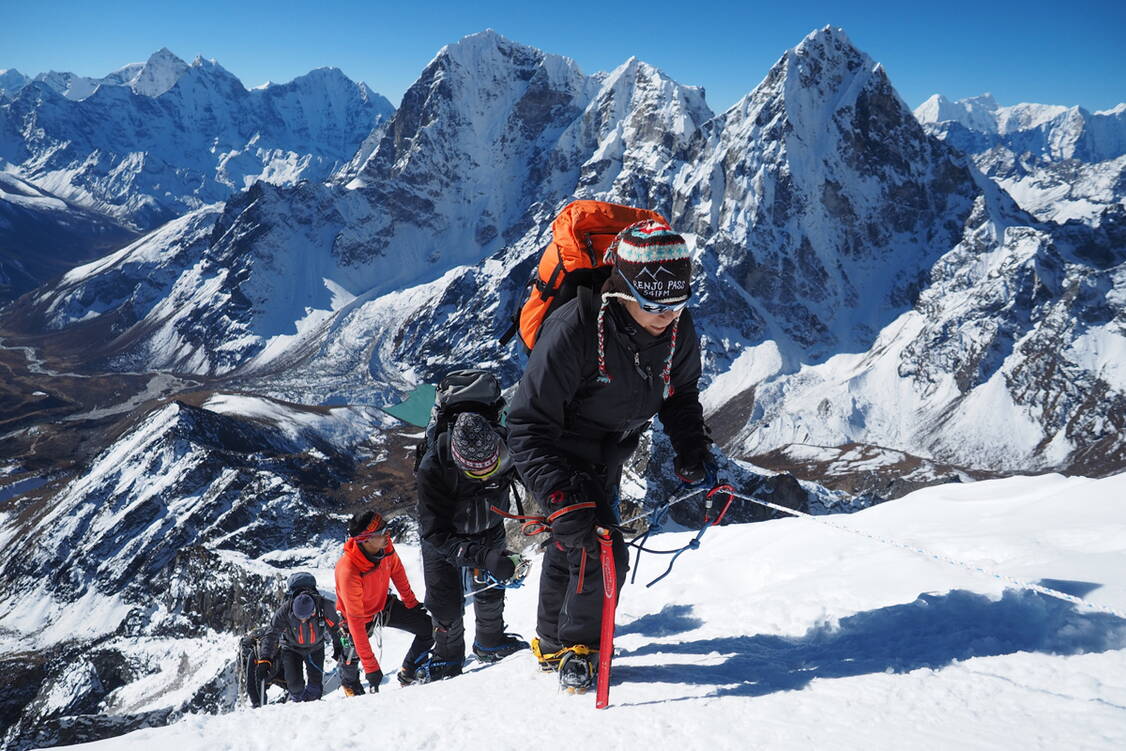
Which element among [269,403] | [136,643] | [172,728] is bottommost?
[136,643]

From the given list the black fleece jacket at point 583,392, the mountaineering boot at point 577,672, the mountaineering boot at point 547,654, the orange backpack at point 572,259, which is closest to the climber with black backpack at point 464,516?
the mountaineering boot at point 547,654

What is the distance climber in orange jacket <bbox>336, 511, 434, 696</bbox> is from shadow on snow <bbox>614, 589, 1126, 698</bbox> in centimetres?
436

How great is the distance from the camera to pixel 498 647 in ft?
29.6

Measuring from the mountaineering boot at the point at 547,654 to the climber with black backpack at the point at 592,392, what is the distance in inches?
0.5

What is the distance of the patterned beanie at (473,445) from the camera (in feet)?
25.3

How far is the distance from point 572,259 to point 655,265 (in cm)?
89

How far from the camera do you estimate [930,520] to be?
30.7ft

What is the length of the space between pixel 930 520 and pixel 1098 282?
218m

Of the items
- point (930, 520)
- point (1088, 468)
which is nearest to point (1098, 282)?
point (1088, 468)

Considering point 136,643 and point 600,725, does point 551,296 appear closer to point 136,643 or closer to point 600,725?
point 600,725

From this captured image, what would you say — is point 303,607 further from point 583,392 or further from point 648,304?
point 648,304

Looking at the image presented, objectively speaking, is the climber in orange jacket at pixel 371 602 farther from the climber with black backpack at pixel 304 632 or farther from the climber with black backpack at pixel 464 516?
the climber with black backpack at pixel 304 632

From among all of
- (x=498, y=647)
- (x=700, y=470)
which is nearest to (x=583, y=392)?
(x=700, y=470)

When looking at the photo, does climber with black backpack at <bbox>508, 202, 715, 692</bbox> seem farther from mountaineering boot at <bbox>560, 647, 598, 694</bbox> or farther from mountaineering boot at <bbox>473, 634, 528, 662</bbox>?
mountaineering boot at <bbox>473, 634, 528, 662</bbox>
